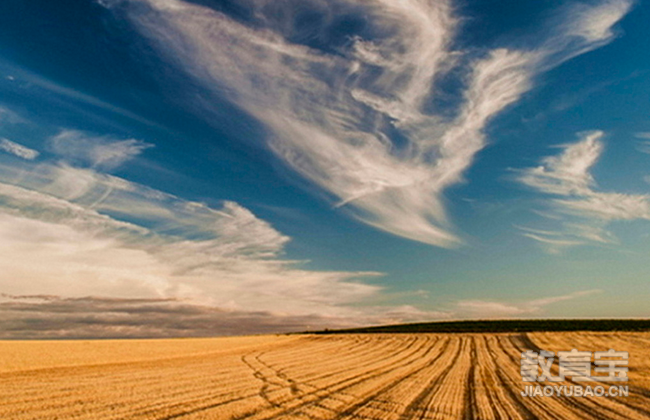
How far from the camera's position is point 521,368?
937 inches

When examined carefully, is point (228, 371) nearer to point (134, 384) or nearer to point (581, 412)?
point (134, 384)

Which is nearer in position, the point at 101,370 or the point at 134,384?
the point at 134,384

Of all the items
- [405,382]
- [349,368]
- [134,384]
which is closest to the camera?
[134,384]

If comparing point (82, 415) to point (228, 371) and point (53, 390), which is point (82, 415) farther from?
point (228, 371)

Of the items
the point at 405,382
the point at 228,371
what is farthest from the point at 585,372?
the point at 228,371

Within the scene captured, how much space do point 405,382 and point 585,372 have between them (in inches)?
418

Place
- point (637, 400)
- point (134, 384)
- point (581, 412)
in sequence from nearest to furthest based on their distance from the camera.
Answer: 1. point (581, 412)
2. point (637, 400)
3. point (134, 384)

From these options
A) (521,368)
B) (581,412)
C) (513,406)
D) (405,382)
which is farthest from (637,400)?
(521,368)
